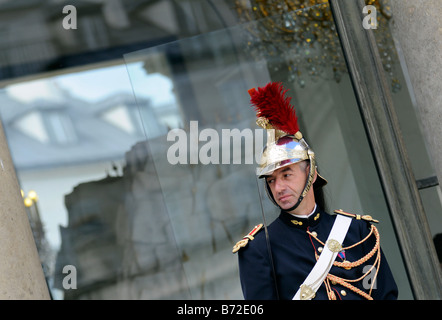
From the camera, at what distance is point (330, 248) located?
2.61m

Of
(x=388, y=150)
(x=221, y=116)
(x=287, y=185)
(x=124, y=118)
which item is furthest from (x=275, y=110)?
(x=124, y=118)

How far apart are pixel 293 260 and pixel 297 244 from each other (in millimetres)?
68

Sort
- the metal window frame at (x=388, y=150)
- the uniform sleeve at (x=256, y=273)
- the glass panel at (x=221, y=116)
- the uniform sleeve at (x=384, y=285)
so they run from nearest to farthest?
the uniform sleeve at (x=256, y=273) < the uniform sleeve at (x=384, y=285) < the metal window frame at (x=388, y=150) < the glass panel at (x=221, y=116)

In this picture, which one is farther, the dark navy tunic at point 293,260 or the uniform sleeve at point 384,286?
the uniform sleeve at point 384,286

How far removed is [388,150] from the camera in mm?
3928

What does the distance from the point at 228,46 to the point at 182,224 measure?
1.21 metres

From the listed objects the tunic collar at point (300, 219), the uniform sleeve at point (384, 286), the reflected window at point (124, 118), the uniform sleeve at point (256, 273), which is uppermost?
the reflected window at point (124, 118)

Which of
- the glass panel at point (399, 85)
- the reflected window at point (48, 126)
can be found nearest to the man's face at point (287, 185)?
the glass panel at point (399, 85)

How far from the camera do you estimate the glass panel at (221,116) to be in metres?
4.58

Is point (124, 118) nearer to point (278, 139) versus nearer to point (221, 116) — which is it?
point (221, 116)

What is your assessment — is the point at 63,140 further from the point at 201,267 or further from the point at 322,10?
the point at 322,10

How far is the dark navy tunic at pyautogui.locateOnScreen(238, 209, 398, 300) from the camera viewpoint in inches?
99.7

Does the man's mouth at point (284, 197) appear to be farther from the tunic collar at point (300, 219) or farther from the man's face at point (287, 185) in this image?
the tunic collar at point (300, 219)

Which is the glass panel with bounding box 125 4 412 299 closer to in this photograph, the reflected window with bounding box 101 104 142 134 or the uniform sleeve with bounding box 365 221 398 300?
the reflected window with bounding box 101 104 142 134
